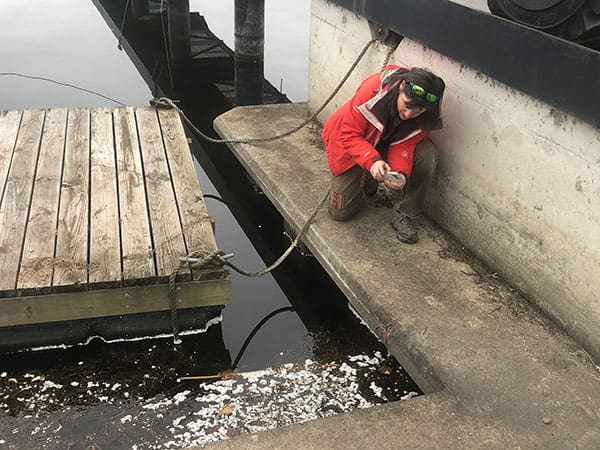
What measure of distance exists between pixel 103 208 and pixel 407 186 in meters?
2.09

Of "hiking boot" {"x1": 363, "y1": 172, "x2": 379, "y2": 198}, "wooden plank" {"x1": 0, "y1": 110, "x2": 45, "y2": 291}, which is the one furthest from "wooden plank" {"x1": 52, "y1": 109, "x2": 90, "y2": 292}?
"hiking boot" {"x1": 363, "y1": 172, "x2": 379, "y2": 198}

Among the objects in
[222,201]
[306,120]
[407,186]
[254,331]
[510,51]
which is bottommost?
[222,201]

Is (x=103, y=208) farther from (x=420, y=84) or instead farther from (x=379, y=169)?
(x=420, y=84)

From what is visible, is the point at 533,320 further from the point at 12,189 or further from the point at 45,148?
the point at 45,148

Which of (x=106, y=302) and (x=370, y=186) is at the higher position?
(x=370, y=186)

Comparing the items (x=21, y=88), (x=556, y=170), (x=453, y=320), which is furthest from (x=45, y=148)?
(x=21, y=88)

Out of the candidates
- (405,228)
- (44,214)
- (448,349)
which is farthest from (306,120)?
(448,349)

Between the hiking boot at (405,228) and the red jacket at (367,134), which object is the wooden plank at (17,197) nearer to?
the red jacket at (367,134)

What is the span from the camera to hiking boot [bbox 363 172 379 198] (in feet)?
15.0

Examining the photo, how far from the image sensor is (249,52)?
9.03 metres

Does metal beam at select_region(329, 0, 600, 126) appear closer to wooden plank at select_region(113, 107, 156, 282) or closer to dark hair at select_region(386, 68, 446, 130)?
dark hair at select_region(386, 68, 446, 130)

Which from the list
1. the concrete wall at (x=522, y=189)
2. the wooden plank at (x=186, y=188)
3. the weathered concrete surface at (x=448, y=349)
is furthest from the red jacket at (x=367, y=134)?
the wooden plank at (x=186, y=188)

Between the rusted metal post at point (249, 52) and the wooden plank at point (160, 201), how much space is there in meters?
3.23

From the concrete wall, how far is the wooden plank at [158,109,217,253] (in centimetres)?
161
